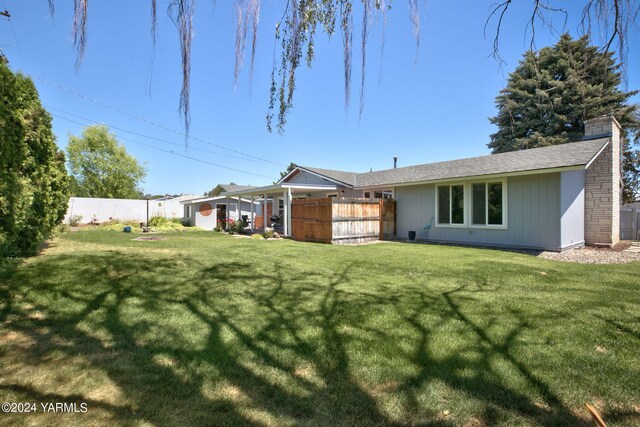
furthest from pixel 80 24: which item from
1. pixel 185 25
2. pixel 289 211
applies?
pixel 289 211

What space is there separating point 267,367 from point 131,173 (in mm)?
37520

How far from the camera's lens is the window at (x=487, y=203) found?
1112 cm

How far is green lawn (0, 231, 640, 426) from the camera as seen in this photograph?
2078mm

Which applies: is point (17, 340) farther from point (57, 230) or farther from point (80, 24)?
point (57, 230)

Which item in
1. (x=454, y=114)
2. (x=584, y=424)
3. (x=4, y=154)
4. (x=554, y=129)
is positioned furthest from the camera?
(x=554, y=129)

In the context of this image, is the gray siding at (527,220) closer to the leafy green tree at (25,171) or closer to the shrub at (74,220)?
the leafy green tree at (25,171)

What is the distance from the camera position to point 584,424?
1.91 meters

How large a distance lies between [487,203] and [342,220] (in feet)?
17.7

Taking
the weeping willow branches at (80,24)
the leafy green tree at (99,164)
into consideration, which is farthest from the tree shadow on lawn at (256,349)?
the leafy green tree at (99,164)

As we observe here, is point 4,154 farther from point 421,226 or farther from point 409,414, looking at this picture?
point 421,226

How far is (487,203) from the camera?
11.4m

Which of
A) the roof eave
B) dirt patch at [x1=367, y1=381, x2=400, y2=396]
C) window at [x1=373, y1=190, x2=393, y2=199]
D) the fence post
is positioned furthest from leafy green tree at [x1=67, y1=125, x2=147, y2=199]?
dirt patch at [x1=367, y1=381, x2=400, y2=396]

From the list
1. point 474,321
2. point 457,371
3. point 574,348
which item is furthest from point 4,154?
point 574,348

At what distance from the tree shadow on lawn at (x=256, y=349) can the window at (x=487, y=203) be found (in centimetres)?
701
